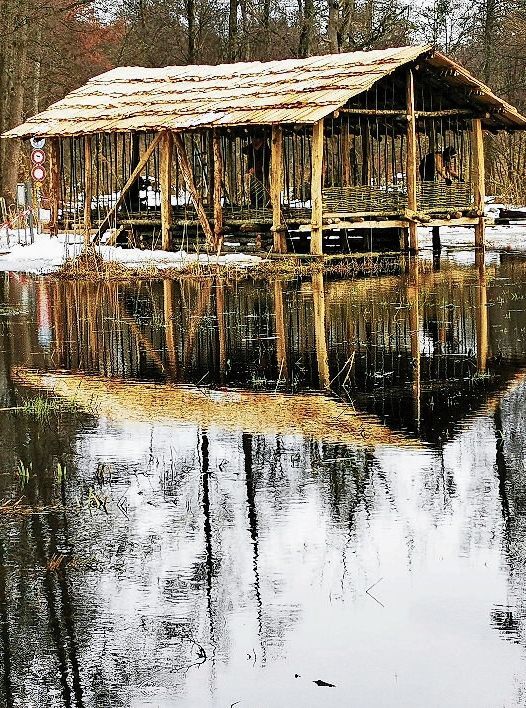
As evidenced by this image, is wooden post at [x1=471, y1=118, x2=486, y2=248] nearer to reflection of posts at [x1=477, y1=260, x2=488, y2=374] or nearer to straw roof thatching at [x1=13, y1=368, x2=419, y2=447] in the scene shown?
reflection of posts at [x1=477, y1=260, x2=488, y2=374]

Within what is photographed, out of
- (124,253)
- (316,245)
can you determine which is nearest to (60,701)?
(316,245)

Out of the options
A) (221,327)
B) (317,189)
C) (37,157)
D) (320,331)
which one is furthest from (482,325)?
(37,157)

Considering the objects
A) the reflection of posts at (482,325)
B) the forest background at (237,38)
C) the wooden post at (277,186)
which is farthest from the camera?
the forest background at (237,38)

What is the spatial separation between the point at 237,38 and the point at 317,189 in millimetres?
26984

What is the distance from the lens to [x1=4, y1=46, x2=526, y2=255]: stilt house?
1159 inches

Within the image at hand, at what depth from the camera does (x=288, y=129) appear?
105ft

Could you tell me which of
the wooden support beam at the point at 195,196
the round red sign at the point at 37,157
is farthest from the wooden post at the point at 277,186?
the round red sign at the point at 37,157

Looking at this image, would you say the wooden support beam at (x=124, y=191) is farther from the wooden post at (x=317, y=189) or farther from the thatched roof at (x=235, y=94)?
the wooden post at (x=317, y=189)

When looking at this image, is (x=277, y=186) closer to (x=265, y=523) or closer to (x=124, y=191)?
(x=124, y=191)

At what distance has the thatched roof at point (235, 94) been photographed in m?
28.6

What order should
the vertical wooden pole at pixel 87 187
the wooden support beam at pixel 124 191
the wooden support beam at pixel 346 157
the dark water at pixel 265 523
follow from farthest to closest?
1. the vertical wooden pole at pixel 87 187
2. the wooden support beam at pixel 346 157
3. the wooden support beam at pixel 124 191
4. the dark water at pixel 265 523

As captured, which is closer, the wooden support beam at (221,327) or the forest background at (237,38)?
the wooden support beam at (221,327)

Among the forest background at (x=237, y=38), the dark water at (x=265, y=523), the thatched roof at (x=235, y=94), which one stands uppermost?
the forest background at (x=237, y=38)

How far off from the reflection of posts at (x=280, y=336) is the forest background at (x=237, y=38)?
2399 cm
